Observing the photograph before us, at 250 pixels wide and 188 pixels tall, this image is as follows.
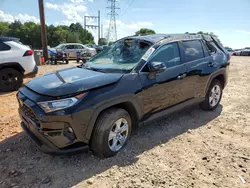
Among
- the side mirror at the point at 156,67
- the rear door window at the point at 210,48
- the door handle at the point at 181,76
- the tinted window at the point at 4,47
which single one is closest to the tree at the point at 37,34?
the tinted window at the point at 4,47

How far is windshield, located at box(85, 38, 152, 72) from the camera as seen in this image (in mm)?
3516

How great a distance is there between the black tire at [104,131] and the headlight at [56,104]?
470 mm

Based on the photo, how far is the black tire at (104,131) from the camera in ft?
9.75

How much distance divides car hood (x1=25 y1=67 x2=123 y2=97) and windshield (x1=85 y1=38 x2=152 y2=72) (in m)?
0.26

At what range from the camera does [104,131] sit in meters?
2.98

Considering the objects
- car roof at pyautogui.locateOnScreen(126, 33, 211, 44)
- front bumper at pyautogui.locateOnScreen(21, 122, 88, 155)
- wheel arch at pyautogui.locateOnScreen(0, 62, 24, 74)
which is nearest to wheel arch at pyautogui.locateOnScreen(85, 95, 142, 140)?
front bumper at pyautogui.locateOnScreen(21, 122, 88, 155)

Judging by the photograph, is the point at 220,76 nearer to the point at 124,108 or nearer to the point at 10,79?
the point at 124,108

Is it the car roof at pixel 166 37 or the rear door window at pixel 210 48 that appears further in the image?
the rear door window at pixel 210 48

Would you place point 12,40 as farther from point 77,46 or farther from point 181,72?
point 77,46

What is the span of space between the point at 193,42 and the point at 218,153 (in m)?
2.17

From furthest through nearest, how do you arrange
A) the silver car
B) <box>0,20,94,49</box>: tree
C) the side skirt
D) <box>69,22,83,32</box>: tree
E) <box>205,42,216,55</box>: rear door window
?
<box>69,22,83,32</box>: tree, <box>0,20,94,49</box>: tree, the silver car, <box>205,42,216,55</box>: rear door window, the side skirt

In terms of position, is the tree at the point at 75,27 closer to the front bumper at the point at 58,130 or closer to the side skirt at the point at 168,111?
the side skirt at the point at 168,111

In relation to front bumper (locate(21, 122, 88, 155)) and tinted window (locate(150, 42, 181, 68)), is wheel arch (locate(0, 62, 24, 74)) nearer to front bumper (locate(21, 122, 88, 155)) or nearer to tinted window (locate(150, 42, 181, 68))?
front bumper (locate(21, 122, 88, 155))

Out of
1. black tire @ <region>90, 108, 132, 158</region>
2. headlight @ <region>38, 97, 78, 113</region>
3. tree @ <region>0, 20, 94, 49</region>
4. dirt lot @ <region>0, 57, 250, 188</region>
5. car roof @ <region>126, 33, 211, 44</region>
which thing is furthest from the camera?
tree @ <region>0, 20, 94, 49</region>
